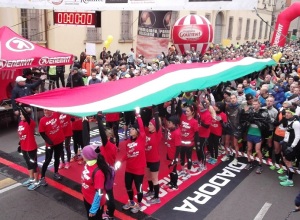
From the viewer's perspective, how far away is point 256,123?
21.6 feet

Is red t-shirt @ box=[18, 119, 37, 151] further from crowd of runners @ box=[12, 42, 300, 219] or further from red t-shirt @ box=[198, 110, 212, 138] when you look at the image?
red t-shirt @ box=[198, 110, 212, 138]

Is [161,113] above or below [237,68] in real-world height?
below

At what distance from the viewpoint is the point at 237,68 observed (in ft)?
31.1

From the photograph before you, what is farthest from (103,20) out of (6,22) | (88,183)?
(88,183)

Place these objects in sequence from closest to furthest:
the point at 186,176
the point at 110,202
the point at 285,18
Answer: the point at 110,202 < the point at 186,176 < the point at 285,18

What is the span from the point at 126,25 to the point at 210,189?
648 inches

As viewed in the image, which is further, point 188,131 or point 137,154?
point 188,131

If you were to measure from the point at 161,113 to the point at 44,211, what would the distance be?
4.24 m

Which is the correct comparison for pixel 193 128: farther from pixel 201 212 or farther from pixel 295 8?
pixel 295 8

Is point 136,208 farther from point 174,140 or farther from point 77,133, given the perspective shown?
point 77,133

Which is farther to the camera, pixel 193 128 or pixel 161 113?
pixel 161 113

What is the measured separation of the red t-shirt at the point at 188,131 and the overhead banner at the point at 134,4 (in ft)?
9.52

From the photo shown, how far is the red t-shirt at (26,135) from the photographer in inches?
219

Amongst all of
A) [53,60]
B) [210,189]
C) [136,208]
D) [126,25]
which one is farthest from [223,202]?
[126,25]
